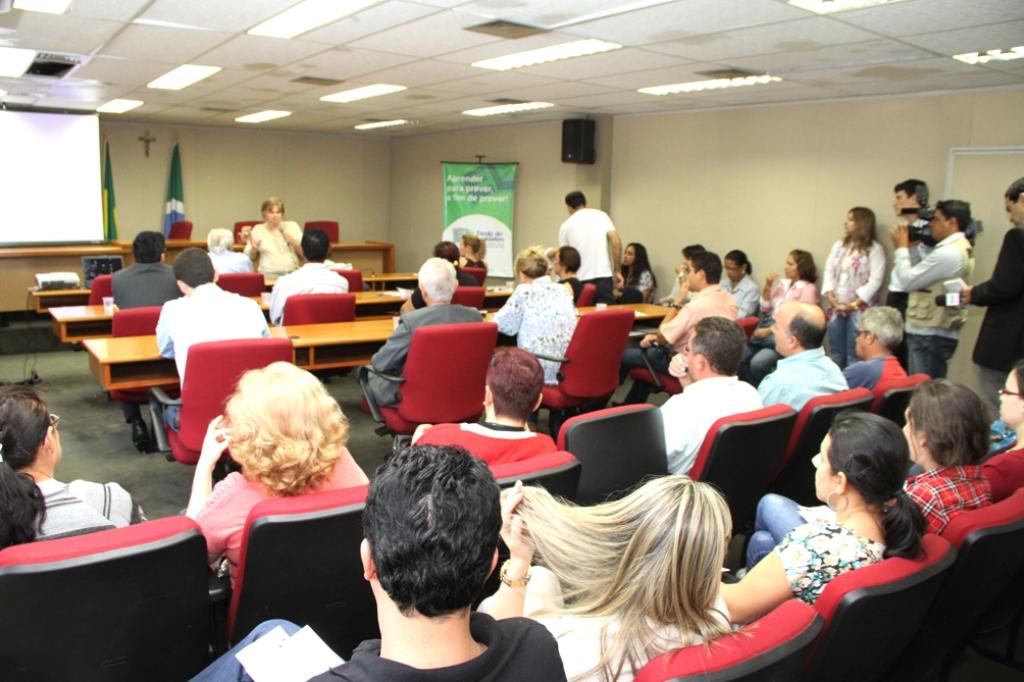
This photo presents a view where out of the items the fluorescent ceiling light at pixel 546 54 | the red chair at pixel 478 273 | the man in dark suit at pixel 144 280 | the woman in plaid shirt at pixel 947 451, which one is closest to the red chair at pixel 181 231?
the red chair at pixel 478 273

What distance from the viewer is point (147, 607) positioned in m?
1.59

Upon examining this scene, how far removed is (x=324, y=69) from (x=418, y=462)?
583 centimetres

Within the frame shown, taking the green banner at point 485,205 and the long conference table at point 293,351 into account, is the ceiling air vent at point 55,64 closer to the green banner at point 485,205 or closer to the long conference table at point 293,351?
the long conference table at point 293,351

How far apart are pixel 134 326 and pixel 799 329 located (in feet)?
11.9

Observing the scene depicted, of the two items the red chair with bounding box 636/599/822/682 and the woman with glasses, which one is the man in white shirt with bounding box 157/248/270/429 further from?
the red chair with bounding box 636/599/822/682

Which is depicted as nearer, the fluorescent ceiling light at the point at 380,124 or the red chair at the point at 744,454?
the red chair at the point at 744,454

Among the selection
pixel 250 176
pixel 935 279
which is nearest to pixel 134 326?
pixel 935 279

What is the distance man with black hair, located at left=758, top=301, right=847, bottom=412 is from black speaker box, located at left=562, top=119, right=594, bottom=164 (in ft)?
19.8

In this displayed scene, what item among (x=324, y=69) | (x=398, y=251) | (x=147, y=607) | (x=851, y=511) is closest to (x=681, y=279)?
(x=324, y=69)

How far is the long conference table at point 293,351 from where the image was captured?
12.9 ft

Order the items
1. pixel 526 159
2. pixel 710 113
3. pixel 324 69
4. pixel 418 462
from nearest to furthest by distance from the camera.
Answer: pixel 418 462 < pixel 324 69 < pixel 710 113 < pixel 526 159

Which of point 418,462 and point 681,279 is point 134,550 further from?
point 681,279

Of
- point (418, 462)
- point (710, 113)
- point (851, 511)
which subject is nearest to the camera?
point (418, 462)

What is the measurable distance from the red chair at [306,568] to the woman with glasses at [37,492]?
0.41 m
